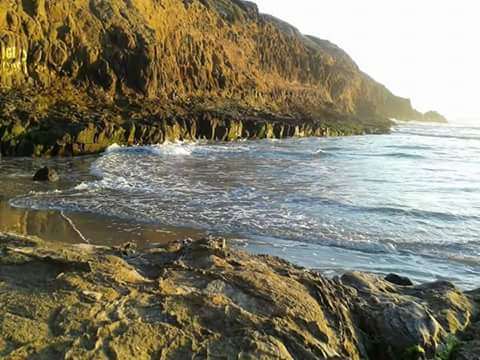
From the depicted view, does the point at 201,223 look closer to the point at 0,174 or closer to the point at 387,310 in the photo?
the point at 387,310

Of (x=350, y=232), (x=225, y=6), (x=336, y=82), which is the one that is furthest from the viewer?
(x=336, y=82)

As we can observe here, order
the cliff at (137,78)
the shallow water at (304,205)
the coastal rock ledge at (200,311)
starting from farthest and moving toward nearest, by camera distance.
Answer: the cliff at (137,78), the shallow water at (304,205), the coastal rock ledge at (200,311)

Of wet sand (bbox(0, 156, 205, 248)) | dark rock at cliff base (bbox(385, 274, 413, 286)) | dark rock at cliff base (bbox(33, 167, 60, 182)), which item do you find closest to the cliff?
dark rock at cliff base (bbox(33, 167, 60, 182))

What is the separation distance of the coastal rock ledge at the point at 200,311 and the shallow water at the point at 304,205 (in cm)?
333

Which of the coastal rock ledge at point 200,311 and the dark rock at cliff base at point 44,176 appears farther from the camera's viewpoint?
the dark rock at cliff base at point 44,176

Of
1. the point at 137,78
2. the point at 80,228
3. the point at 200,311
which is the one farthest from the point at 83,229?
the point at 137,78

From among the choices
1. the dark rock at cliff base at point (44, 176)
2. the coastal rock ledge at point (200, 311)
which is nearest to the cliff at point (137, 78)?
the dark rock at cliff base at point (44, 176)

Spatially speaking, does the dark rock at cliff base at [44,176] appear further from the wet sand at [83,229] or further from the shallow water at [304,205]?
the wet sand at [83,229]

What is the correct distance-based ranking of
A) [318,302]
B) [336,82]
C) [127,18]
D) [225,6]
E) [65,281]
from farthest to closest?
[336,82] < [225,6] < [127,18] < [318,302] < [65,281]

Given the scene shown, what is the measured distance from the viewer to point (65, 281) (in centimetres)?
320

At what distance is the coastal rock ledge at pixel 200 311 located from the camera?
277cm

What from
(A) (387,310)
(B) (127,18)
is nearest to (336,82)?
(B) (127,18)

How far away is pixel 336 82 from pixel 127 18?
4627 cm

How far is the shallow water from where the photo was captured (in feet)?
26.9
